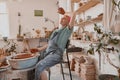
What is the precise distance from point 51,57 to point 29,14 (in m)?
4.45

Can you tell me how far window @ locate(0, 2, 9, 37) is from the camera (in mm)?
6562

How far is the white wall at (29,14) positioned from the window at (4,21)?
162 millimetres

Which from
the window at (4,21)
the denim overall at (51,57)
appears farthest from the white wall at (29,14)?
the denim overall at (51,57)

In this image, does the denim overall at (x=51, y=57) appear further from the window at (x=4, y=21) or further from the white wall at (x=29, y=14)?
the window at (x=4, y=21)

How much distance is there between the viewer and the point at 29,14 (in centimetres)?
671

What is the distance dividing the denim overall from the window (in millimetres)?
4199

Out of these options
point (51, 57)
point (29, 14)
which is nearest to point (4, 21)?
point (29, 14)

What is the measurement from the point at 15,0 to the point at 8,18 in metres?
0.74

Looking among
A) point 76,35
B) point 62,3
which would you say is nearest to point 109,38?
point 76,35

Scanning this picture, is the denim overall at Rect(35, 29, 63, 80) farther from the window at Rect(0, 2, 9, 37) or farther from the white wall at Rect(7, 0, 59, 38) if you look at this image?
the window at Rect(0, 2, 9, 37)

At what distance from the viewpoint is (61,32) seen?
9.28 feet

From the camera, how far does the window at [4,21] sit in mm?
6562

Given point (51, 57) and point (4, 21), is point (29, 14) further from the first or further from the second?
point (51, 57)

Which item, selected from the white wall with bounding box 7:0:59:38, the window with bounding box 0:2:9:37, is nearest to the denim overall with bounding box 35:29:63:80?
the white wall with bounding box 7:0:59:38
